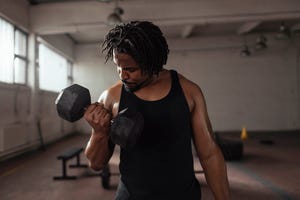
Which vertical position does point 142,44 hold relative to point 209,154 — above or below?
above

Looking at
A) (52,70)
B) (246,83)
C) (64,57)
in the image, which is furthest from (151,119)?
(246,83)

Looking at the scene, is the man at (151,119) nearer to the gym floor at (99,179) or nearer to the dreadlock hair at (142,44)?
the dreadlock hair at (142,44)

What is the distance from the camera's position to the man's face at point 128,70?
703 mm

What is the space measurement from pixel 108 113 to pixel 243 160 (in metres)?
3.87

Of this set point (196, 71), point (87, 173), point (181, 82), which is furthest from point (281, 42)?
point (181, 82)

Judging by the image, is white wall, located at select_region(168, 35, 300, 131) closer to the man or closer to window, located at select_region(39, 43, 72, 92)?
window, located at select_region(39, 43, 72, 92)

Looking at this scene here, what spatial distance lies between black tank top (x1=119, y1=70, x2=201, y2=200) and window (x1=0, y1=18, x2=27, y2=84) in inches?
155

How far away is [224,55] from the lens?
26.0ft

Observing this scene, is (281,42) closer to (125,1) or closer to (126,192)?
(125,1)

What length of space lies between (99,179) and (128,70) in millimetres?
2823

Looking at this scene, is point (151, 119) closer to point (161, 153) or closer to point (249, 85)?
point (161, 153)

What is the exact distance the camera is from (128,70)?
0.71 m

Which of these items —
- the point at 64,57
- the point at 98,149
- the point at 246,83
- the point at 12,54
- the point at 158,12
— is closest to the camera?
the point at 98,149

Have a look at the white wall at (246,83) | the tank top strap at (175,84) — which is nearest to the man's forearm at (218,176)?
the tank top strap at (175,84)
